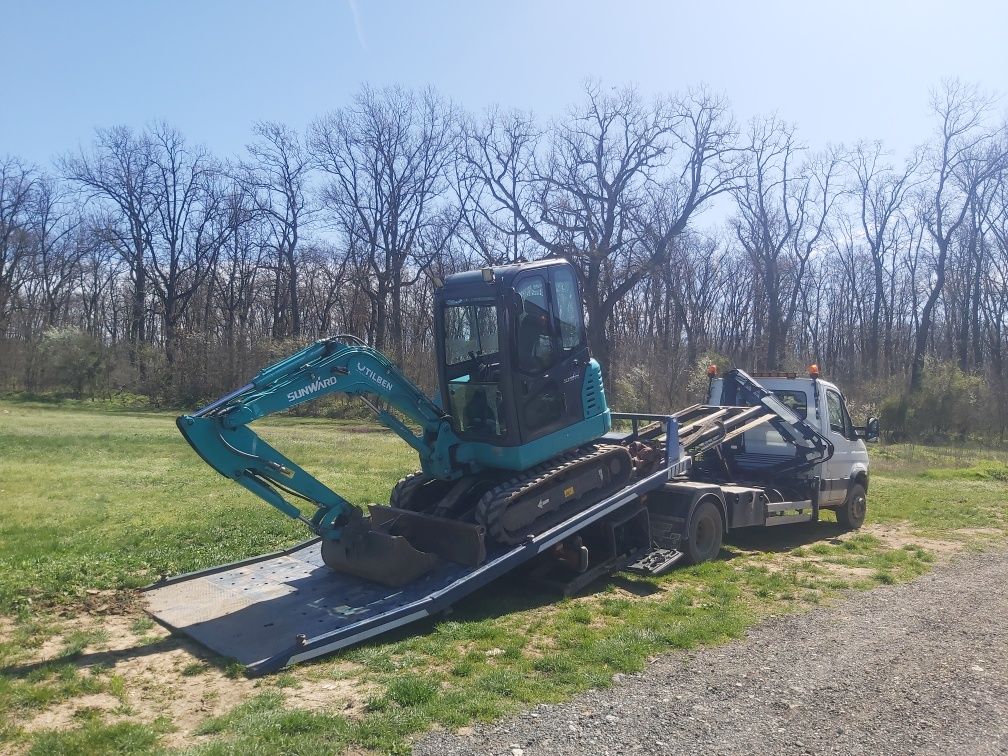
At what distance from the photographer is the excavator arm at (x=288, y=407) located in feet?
22.0

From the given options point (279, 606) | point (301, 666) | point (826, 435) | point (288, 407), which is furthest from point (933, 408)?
point (301, 666)

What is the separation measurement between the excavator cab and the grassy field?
1.62 meters

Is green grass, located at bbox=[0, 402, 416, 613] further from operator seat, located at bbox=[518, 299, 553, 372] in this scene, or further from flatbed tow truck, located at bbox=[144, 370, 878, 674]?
operator seat, located at bbox=[518, 299, 553, 372]

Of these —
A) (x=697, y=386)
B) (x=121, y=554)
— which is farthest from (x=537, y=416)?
(x=697, y=386)

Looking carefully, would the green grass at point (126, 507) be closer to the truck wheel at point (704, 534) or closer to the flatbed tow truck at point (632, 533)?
the flatbed tow truck at point (632, 533)

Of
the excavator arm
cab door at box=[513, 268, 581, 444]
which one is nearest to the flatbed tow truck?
the excavator arm

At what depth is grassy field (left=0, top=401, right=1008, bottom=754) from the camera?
A: 4.94 meters

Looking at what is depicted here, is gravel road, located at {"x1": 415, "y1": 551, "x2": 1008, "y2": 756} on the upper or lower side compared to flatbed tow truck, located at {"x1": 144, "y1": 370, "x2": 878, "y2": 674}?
lower

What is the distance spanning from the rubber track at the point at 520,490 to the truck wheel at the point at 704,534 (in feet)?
5.08

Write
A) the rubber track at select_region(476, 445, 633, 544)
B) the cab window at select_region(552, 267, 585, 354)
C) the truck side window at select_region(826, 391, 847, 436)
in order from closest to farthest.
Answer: the rubber track at select_region(476, 445, 633, 544) < the cab window at select_region(552, 267, 585, 354) < the truck side window at select_region(826, 391, 847, 436)

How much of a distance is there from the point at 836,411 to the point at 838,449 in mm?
599

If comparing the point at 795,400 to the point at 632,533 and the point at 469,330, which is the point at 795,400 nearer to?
the point at 632,533

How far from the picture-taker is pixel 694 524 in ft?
30.7

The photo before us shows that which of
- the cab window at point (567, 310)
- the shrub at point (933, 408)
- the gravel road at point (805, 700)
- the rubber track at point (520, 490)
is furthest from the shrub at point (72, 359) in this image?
the gravel road at point (805, 700)
